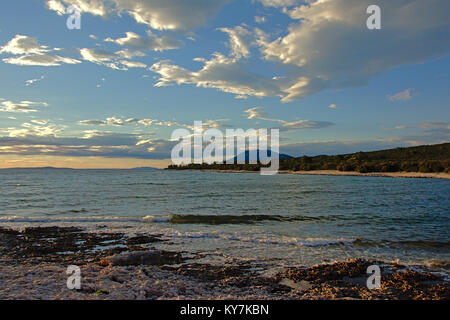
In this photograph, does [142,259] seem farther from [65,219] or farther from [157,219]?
[65,219]

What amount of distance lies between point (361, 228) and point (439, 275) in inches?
353

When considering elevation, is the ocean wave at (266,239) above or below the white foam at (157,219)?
above

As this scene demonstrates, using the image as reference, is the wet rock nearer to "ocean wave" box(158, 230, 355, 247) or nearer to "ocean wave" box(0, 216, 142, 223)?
"ocean wave" box(158, 230, 355, 247)

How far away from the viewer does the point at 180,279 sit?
30.4ft

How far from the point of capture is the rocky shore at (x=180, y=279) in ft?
26.0

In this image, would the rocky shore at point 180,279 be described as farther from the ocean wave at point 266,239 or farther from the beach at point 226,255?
the ocean wave at point 266,239

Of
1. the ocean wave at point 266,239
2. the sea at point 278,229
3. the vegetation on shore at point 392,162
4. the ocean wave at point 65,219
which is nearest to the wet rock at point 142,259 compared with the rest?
the sea at point 278,229

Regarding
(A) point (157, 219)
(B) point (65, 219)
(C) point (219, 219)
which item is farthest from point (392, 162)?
(B) point (65, 219)

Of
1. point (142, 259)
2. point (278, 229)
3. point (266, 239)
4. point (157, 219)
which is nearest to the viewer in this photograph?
point (142, 259)

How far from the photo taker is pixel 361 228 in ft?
61.4

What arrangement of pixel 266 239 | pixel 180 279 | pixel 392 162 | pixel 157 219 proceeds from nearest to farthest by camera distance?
pixel 180 279, pixel 266 239, pixel 157 219, pixel 392 162

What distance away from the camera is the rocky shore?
7.92m

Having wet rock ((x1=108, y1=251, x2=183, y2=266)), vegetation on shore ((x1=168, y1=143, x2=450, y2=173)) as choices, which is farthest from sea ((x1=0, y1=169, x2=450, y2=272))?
vegetation on shore ((x1=168, y1=143, x2=450, y2=173))

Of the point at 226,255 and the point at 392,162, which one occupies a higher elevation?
the point at 392,162
